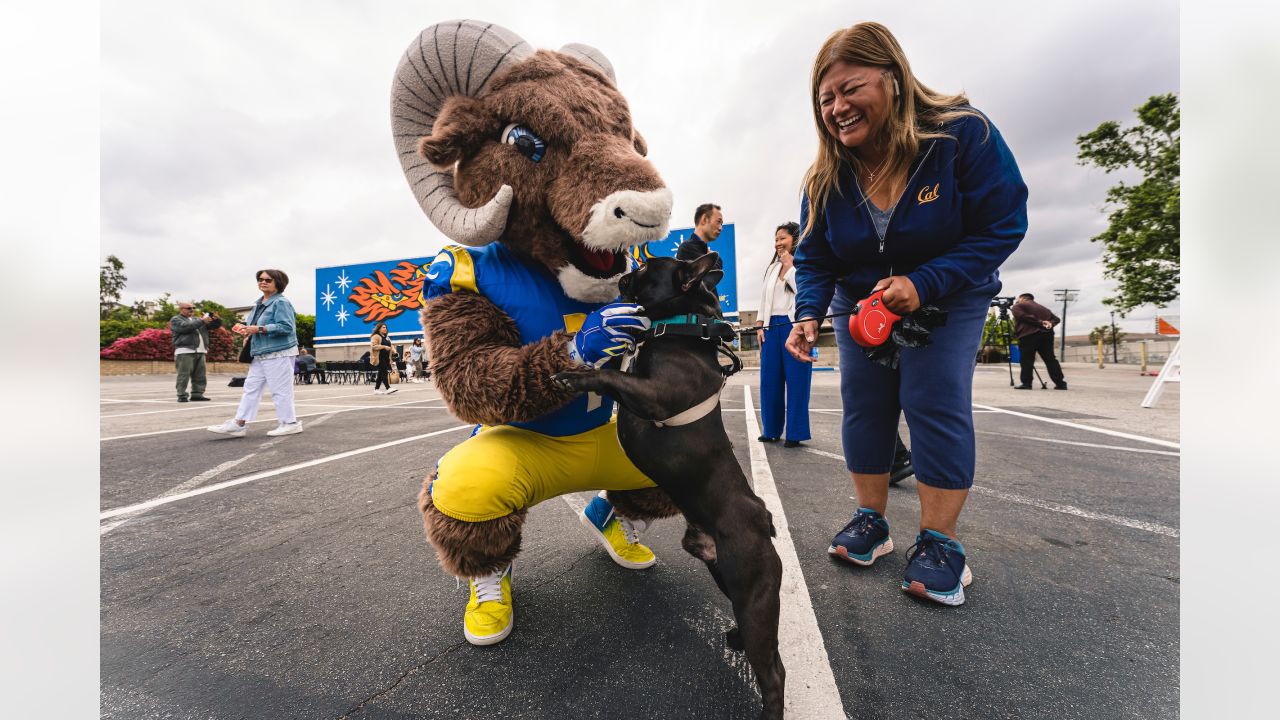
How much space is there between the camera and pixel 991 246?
1579 millimetres

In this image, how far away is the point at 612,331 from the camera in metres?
1.28

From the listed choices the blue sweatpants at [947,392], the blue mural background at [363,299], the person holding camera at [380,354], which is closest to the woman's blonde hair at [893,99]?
the blue sweatpants at [947,392]

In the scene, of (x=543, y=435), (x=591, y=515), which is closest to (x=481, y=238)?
(x=543, y=435)

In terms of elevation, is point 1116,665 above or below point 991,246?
below

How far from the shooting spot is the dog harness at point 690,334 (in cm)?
124

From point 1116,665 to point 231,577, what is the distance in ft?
10.1

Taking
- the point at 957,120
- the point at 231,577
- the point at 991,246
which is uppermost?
the point at 957,120

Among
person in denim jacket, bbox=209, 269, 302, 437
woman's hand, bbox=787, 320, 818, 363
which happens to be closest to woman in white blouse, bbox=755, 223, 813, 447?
woman's hand, bbox=787, 320, 818, 363

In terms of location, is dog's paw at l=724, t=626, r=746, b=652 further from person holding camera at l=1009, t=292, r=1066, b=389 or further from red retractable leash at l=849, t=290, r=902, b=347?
person holding camera at l=1009, t=292, r=1066, b=389

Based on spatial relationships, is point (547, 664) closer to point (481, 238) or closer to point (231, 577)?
point (481, 238)

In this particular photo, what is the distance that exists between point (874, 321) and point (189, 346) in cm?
1148

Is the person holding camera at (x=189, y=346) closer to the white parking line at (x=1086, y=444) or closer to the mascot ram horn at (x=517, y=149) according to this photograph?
the mascot ram horn at (x=517, y=149)

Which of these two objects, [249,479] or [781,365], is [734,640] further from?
[249,479]
